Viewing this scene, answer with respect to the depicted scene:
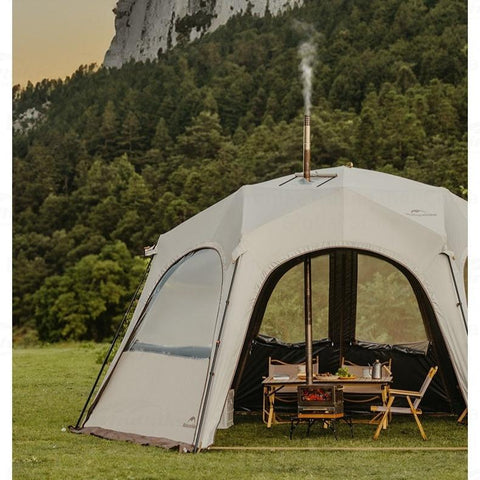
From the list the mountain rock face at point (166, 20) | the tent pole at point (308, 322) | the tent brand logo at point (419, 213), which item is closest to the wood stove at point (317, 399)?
the tent pole at point (308, 322)

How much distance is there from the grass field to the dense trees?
876 inches

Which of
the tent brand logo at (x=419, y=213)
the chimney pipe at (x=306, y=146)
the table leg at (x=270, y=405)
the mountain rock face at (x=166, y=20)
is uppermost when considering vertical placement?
the mountain rock face at (x=166, y=20)

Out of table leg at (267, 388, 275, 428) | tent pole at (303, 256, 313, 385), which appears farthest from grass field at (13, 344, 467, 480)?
tent pole at (303, 256, 313, 385)

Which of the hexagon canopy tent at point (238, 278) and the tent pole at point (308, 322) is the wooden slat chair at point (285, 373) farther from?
the hexagon canopy tent at point (238, 278)

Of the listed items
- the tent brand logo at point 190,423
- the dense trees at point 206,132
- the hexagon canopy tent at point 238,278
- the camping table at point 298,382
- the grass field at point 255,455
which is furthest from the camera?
the dense trees at point 206,132

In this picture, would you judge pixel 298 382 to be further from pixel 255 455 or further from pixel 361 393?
pixel 255 455

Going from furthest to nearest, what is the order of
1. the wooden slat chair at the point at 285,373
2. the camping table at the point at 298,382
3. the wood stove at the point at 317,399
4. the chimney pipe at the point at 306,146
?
1. the wooden slat chair at the point at 285,373
2. the camping table at the point at 298,382
3. the chimney pipe at the point at 306,146
4. the wood stove at the point at 317,399

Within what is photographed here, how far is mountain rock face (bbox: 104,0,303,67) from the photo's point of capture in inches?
1566

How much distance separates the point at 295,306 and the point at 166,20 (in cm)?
3631

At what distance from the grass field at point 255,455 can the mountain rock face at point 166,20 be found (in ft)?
105

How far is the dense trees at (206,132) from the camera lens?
112 ft

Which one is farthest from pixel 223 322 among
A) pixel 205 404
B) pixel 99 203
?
pixel 99 203

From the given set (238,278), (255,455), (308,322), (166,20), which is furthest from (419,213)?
(166,20)

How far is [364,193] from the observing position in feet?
28.2
